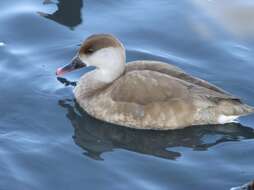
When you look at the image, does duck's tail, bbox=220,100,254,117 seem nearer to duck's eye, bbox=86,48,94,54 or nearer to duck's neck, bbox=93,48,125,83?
duck's neck, bbox=93,48,125,83

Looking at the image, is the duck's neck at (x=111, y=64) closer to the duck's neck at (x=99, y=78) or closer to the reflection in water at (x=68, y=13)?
the duck's neck at (x=99, y=78)

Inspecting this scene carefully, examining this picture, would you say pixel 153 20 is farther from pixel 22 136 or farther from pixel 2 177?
pixel 2 177

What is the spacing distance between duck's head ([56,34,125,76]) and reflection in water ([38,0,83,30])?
6.13ft

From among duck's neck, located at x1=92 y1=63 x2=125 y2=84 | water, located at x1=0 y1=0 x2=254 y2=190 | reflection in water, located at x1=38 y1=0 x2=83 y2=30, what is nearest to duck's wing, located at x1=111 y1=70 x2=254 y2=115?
duck's neck, located at x1=92 y1=63 x2=125 y2=84

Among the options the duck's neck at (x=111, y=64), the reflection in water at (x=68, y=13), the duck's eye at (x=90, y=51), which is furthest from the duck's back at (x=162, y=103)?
the reflection in water at (x=68, y=13)

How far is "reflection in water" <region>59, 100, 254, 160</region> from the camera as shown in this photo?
7.53 meters

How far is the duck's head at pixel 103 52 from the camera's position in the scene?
7879 millimetres

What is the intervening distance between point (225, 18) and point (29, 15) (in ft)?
8.01

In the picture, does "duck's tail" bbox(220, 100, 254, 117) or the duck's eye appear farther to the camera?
the duck's eye

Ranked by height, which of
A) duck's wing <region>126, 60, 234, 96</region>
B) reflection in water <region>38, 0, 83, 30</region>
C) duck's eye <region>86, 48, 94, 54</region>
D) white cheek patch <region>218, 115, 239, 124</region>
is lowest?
white cheek patch <region>218, 115, 239, 124</region>

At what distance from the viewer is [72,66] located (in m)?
8.13

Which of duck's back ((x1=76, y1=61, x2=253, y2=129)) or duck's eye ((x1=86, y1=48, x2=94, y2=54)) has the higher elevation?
duck's eye ((x1=86, y1=48, x2=94, y2=54))

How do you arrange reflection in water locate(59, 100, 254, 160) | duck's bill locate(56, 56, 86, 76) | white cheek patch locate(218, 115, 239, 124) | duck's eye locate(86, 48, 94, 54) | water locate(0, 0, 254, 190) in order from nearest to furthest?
water locate(0, 0, 254, 190) → reflection in water locate(59, 100, 254, 160) → white cheek patch locate(218, 115, 239, 124) → duck's eye locate(86, 48, 94, 54) → duck's bill locate(56, 56, 86, 76)

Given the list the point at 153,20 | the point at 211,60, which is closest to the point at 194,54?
the point at 211,60
